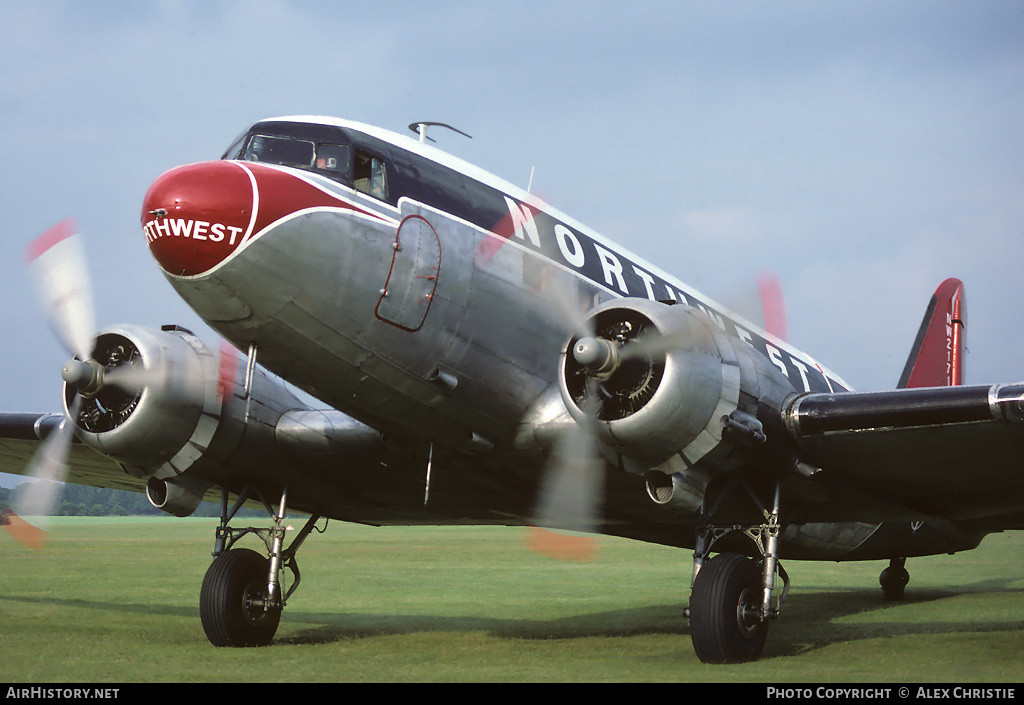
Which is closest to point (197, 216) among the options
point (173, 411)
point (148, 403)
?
point (148, 403)

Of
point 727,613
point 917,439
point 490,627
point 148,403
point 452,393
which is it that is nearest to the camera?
point 727,613

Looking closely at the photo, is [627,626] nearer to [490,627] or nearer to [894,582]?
[490,627]

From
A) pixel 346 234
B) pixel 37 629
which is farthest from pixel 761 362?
pixel 37 629

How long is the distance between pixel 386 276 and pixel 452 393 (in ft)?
4.39

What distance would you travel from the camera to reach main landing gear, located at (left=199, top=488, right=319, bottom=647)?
34.1ft

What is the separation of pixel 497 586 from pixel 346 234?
40.1 feet

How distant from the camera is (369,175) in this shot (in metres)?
8.61

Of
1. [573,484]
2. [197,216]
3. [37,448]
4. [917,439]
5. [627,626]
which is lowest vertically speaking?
[627,626]

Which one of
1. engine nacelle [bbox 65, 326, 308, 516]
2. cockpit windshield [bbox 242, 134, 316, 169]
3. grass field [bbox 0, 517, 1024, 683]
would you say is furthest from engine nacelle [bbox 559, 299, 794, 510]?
engine nacelle [bbox 65, 326, 308, 516]

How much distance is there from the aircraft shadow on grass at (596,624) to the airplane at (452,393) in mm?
1362

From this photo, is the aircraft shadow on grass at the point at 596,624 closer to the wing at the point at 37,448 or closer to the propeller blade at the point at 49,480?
the wing at the point at 37,448

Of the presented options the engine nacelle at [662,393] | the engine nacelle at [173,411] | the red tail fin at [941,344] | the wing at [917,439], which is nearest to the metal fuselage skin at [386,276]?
the engine nacelle at [662,393]

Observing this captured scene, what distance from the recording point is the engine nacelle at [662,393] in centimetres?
820

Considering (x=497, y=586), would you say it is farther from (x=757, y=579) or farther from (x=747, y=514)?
(x=757, y=579)
